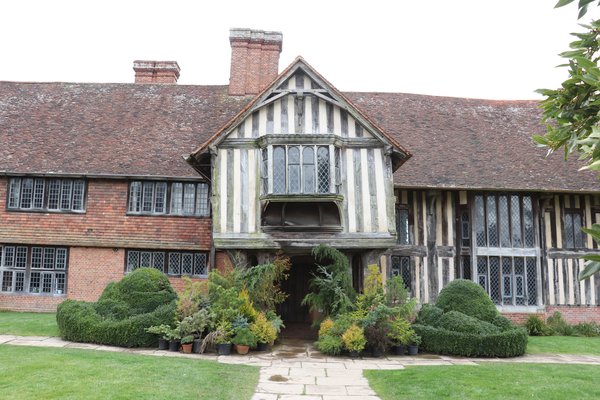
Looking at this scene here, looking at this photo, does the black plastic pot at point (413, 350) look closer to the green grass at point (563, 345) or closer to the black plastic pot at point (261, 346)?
the green grass at point (563, 345)

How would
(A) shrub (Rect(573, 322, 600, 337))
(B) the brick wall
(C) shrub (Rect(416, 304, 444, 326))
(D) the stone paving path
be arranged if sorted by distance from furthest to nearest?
(B) the brick wall, (A) shrub (Rect(573, 322, 600, 337)), (C) shrub (Rect(416, 304, 444, 326)), (D) the stone paving path

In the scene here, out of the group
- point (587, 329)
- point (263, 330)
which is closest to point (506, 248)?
point (587, 329)

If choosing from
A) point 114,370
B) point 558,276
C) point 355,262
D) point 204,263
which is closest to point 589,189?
point 558,276

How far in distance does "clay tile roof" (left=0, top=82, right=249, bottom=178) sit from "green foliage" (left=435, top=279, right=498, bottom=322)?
8299 mm

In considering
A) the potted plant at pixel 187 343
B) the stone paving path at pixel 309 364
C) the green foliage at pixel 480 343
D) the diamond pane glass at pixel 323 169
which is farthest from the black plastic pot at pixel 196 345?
the green foliage at pixel 480 343

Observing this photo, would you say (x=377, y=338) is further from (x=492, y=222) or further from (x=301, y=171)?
(x=492, y=222)

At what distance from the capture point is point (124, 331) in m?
11.0

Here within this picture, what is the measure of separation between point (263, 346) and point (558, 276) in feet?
33.3

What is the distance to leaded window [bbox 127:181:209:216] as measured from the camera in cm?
1612

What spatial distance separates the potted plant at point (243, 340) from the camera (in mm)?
10867

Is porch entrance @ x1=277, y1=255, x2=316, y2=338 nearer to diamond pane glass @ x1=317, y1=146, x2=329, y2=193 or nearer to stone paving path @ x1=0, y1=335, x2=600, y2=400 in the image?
stone paving path @ x1=0, y1=335, x2=600, y2=400

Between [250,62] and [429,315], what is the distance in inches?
488

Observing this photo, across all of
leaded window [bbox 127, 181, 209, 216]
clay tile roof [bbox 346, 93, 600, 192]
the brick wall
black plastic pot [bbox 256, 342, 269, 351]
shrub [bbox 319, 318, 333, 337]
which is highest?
clay tile roof [bbox 346, 93, 600, 192]

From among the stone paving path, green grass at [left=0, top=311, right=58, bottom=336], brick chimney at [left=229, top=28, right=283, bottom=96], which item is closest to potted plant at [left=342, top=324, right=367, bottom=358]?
the stone paving path
